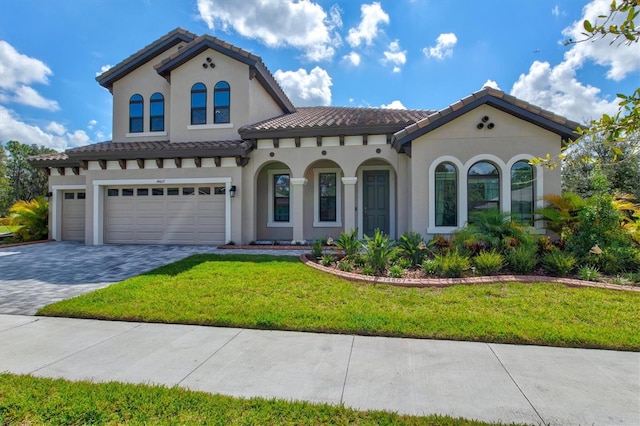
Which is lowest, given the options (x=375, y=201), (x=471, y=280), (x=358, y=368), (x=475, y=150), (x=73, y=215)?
(x=358, y=368)

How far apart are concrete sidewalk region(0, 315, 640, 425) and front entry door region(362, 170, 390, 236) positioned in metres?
9.03

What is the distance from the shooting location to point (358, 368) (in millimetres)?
3709

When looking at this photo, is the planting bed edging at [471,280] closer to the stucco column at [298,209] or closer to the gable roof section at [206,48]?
the stucco column at [298,209]

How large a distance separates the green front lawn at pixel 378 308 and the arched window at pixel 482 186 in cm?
420

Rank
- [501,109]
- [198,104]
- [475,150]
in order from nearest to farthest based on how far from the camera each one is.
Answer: [501,109] → [475,150] → [198,104]

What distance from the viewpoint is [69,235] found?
49.7ft

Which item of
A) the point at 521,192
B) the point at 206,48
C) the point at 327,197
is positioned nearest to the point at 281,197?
the point at 327,197

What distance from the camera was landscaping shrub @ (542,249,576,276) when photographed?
281 inches

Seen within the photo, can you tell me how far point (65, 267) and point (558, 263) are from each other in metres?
12.4

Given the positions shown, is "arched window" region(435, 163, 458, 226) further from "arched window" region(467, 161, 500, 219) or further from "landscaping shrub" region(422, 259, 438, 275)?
"landscaping shrub" region(422, 259, 438, 275)

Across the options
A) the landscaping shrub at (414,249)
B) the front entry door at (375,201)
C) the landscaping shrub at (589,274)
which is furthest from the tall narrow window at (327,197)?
the landscaping shrub at (589,274)

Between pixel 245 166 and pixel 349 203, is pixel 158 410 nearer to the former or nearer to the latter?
pixel 349 203

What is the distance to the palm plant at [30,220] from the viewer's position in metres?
15.1

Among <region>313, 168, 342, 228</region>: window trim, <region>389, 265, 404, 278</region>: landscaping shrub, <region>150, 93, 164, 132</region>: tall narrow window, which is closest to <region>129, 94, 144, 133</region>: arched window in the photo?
<region>150, 93, 164, 132</region>: tall narrow window
